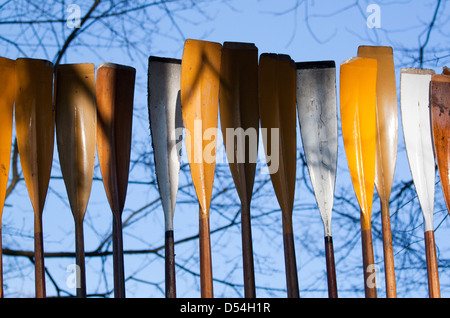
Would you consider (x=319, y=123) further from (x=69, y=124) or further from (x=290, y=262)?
(x=69, y=124)

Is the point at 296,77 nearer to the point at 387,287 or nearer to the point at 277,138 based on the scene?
the point at 277,138

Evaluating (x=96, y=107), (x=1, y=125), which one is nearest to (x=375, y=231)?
(x=96, y=107)

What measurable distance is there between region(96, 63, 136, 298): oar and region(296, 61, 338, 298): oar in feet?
2.44

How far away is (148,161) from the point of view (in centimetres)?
446

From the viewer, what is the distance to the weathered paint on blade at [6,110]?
319 cm

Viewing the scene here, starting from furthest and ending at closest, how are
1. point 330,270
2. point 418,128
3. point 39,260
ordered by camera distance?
point 418,128 < point 330,270 < point 39,260

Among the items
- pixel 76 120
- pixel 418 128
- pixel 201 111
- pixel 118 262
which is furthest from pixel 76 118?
pixel 418 128

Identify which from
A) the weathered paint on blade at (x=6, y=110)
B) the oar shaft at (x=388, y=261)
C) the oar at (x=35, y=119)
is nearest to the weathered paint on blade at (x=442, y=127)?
the oar shaft at (x=388, y=261)

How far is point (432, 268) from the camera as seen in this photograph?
10.5ft

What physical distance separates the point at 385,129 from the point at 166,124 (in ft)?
3.14

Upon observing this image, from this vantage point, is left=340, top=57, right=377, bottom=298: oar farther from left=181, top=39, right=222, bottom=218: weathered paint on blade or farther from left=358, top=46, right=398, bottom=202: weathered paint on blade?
left=181, top=39, right=222, bottom=218: weathered paint on blade

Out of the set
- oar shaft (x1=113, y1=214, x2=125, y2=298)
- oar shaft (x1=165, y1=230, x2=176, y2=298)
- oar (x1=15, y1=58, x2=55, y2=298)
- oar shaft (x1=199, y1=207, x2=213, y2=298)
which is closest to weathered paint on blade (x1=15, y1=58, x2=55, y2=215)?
oar (x1=15, y1=58, x2=55, y2=298)

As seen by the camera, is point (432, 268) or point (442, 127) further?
point (442, 127)

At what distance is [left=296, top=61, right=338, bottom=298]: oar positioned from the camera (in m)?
3.29
